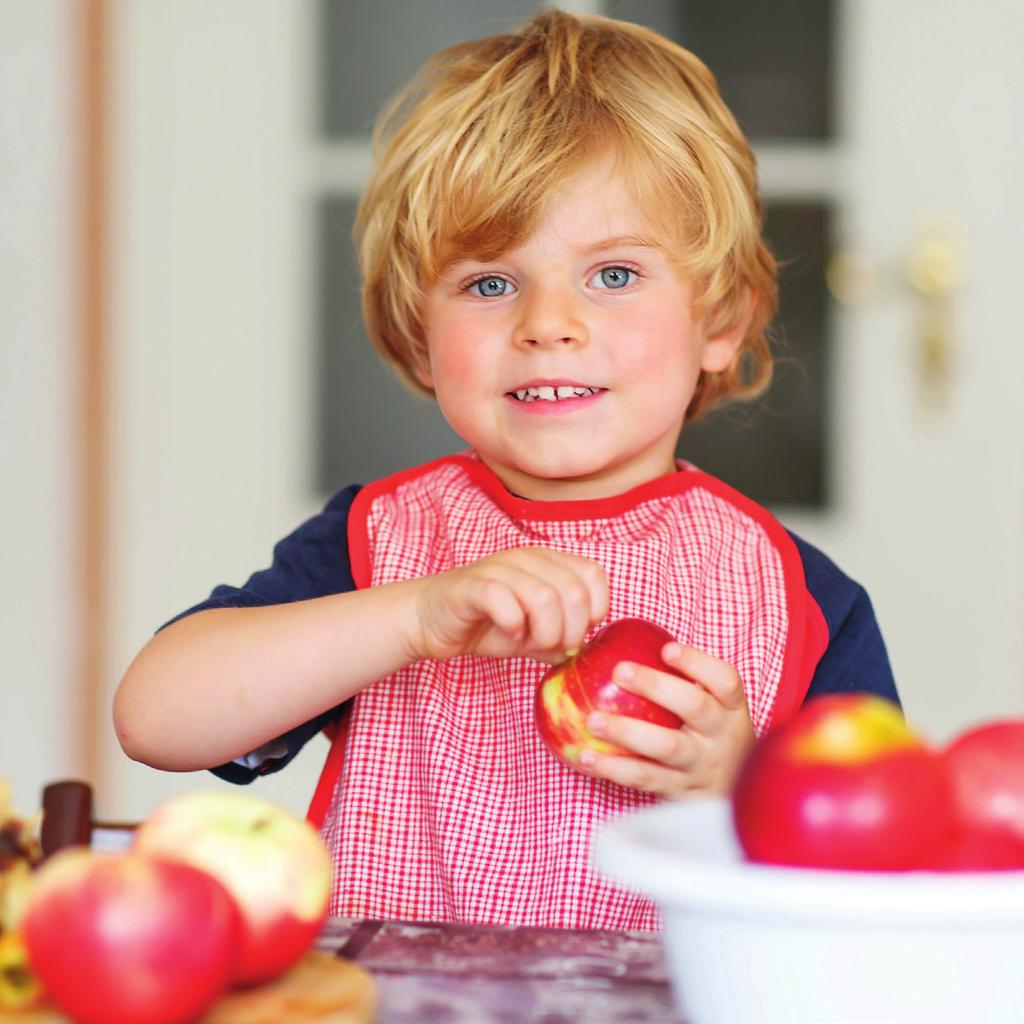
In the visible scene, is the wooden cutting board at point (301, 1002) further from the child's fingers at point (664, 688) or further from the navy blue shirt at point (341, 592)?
the navy blue shirt at point (341, 592)

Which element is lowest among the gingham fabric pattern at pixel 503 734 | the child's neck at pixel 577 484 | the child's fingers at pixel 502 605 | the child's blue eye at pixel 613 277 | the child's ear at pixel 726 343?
the gingham fabric pattern at pixel 503 734

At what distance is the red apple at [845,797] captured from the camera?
59 cm

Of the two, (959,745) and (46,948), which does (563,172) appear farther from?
(46,948)

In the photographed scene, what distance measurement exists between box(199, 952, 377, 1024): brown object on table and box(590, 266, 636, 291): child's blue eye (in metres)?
0.70

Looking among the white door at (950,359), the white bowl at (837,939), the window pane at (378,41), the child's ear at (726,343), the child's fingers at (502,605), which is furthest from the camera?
the window pane at (378,41)

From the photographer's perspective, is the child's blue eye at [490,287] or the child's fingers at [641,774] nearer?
the child's fingers at [641,774]

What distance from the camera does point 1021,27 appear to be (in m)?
2.23

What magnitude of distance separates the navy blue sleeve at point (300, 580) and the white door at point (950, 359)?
3.88 ft

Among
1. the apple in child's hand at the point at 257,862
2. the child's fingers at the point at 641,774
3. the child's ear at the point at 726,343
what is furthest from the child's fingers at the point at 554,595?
the child's ear at the point at 726,343

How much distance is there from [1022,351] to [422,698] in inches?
55.1

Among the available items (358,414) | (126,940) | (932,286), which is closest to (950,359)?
(932,286)

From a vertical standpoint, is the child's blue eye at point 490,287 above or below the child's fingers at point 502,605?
above

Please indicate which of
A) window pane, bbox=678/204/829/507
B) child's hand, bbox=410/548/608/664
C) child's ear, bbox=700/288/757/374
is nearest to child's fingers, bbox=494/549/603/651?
child's hand, bbox=410/548/608/664

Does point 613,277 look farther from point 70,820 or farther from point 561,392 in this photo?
point 70,820
